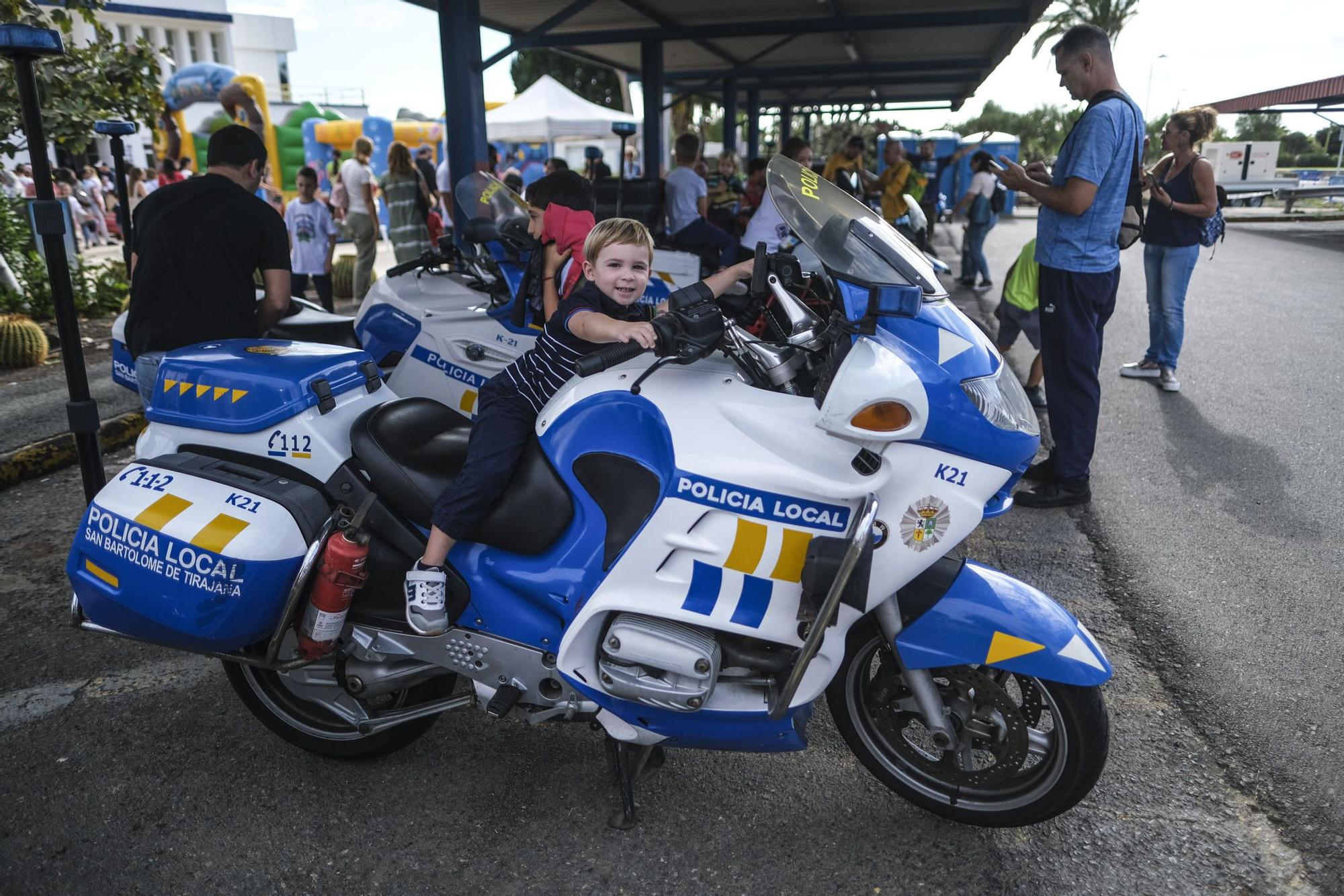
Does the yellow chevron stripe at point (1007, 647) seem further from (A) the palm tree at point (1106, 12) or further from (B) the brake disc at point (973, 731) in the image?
(A) the palm tree at point (1106, 12)

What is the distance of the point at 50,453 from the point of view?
5.74m

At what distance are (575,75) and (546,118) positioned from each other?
30.8m

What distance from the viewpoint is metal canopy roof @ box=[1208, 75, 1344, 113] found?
27395 mm

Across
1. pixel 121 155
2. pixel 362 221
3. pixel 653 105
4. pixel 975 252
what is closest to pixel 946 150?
pixel 653 105

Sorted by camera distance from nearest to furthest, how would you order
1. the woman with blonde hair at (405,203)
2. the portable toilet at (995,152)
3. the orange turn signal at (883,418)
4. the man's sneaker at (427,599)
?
the orange turn signal at (883,418), the man's sneaker at (427,599), the woman with blonde hair at (405,203), the portable toilet at (995,152)

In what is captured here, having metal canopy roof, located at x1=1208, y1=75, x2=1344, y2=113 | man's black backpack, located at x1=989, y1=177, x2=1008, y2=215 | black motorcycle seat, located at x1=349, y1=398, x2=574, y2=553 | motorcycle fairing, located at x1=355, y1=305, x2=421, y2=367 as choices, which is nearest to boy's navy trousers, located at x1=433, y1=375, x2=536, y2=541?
black motorcycle seat, located at x1=349, y1=398, x2=574, y2=553

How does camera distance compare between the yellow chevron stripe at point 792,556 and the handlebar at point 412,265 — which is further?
the handlebar at point 412,265

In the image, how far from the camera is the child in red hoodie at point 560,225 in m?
4.21

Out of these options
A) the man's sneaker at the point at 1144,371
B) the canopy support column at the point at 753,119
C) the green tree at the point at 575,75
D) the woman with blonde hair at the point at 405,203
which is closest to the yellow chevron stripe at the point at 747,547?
the man's sneaker at the point at 1144,371

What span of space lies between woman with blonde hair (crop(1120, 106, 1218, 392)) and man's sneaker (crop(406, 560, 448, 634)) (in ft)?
20.4

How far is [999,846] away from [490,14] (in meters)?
11.3

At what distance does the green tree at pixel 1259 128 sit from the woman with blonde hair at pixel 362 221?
5608cm

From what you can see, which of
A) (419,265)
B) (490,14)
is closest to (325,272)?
(490,14)

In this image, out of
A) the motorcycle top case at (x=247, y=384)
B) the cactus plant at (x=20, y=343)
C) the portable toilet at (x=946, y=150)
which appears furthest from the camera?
the portable toilet at (x=946, y=150)
